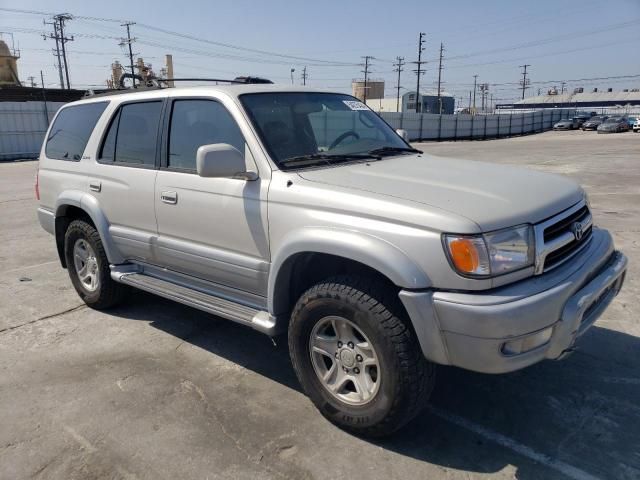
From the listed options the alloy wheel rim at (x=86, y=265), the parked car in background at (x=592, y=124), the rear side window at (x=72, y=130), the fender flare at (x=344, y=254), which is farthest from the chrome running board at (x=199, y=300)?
the parked car in background at (x=592, y=124)

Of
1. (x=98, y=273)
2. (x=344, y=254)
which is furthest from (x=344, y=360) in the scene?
(x=98, y=273)

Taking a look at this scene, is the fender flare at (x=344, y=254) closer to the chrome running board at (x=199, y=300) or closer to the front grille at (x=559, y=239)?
the chrome running board at (x=199, y=300)

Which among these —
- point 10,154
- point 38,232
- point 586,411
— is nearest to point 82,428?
point 586,411

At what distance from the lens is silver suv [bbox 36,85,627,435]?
2506 mm

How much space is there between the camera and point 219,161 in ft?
10.0

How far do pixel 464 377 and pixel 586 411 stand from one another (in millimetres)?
763

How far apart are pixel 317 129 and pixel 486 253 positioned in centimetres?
180

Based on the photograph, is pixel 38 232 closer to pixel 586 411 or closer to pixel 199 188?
pixel 199 188

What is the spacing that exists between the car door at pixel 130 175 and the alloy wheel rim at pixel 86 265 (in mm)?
589

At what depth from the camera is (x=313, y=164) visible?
11.1 ft

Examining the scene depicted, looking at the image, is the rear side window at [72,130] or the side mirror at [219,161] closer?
the side mirror at [219,161]

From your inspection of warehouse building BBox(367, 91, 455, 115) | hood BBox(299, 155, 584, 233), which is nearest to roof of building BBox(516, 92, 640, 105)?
warehouse building BBox(367, 91, 455, 115)

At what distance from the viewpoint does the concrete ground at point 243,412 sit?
2.72m

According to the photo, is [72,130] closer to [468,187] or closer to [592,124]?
[468,187]
